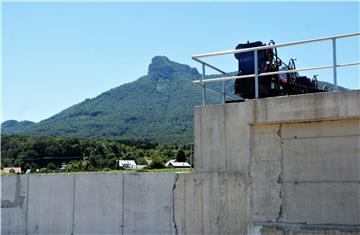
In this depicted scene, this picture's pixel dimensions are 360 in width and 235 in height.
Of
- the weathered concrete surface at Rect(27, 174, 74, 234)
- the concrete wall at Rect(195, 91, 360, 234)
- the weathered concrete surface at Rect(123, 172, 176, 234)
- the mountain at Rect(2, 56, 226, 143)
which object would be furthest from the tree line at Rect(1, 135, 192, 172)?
the mountain at Rect(2, 56, 226, 143)

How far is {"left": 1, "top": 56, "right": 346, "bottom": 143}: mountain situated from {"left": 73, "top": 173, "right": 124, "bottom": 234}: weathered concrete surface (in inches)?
3474

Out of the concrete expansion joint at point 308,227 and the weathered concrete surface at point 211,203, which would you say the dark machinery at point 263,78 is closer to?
the weathered concrete surface at point 211,203

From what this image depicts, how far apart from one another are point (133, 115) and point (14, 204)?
129277mm

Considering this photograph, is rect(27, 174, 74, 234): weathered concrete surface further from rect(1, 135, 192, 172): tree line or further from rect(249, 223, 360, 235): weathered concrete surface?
rect(1, 135, 192, 172): tree line

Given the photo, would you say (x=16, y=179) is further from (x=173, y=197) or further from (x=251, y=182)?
(x=251, y=182)

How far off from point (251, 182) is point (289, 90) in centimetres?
365

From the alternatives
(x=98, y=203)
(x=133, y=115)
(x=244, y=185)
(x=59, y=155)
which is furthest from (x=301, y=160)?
(x=133, y=115)

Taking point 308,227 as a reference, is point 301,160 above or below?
above

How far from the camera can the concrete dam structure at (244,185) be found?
7.34 m

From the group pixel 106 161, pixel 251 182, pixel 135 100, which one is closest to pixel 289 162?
pixel 251 182

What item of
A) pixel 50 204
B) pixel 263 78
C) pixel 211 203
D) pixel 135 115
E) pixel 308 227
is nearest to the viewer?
pixel 308 227

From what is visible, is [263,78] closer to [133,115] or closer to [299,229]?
[299,229]

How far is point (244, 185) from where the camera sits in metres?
8.33

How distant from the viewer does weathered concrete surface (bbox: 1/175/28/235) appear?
11.2 metres
